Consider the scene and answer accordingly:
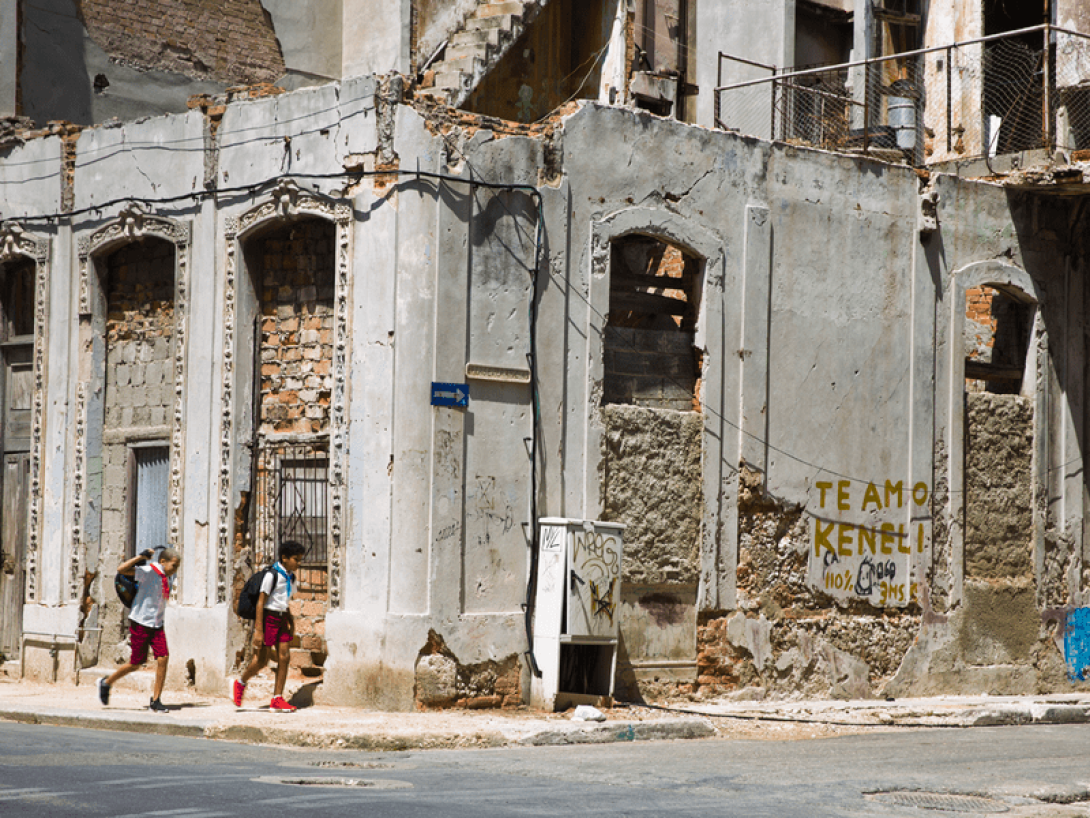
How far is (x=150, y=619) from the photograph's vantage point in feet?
41.2

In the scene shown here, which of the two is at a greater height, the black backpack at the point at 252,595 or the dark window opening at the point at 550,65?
the dark window opening at the point at 550,65

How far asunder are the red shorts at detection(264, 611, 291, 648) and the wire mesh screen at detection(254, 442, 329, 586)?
1184 mm

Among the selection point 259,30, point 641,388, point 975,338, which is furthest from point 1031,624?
point 259,30

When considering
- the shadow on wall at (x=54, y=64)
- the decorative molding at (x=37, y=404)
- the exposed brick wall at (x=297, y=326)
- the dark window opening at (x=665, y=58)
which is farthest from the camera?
the dark window opening at (x=665, y=58)

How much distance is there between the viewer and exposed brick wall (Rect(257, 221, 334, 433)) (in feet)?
45.1

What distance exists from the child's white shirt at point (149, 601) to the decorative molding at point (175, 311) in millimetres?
1613

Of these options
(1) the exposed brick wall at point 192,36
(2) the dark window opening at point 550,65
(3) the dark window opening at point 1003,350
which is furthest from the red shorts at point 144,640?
(2) the dark window opening at point 550,65

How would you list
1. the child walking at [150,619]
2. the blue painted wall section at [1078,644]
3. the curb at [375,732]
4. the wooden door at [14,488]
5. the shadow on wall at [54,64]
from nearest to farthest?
the curb at [375,732]
the child walking at [150,619]
the wooden door at [14,488]
the blue painted wall section at [1078,644]
the shadow on wall at [54,64]

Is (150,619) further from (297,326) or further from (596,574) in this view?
(596,574)

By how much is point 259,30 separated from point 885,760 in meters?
14.2

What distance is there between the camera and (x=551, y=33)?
21.3 metres

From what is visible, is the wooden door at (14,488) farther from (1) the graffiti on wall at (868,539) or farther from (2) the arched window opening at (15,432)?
(1) the graffiti on wall at (868,539)

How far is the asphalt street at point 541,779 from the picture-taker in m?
7.42

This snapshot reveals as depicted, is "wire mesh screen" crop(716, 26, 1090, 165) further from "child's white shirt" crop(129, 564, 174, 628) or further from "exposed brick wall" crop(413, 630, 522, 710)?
"child's white shirt" crop(129, 564, 174, 628)
